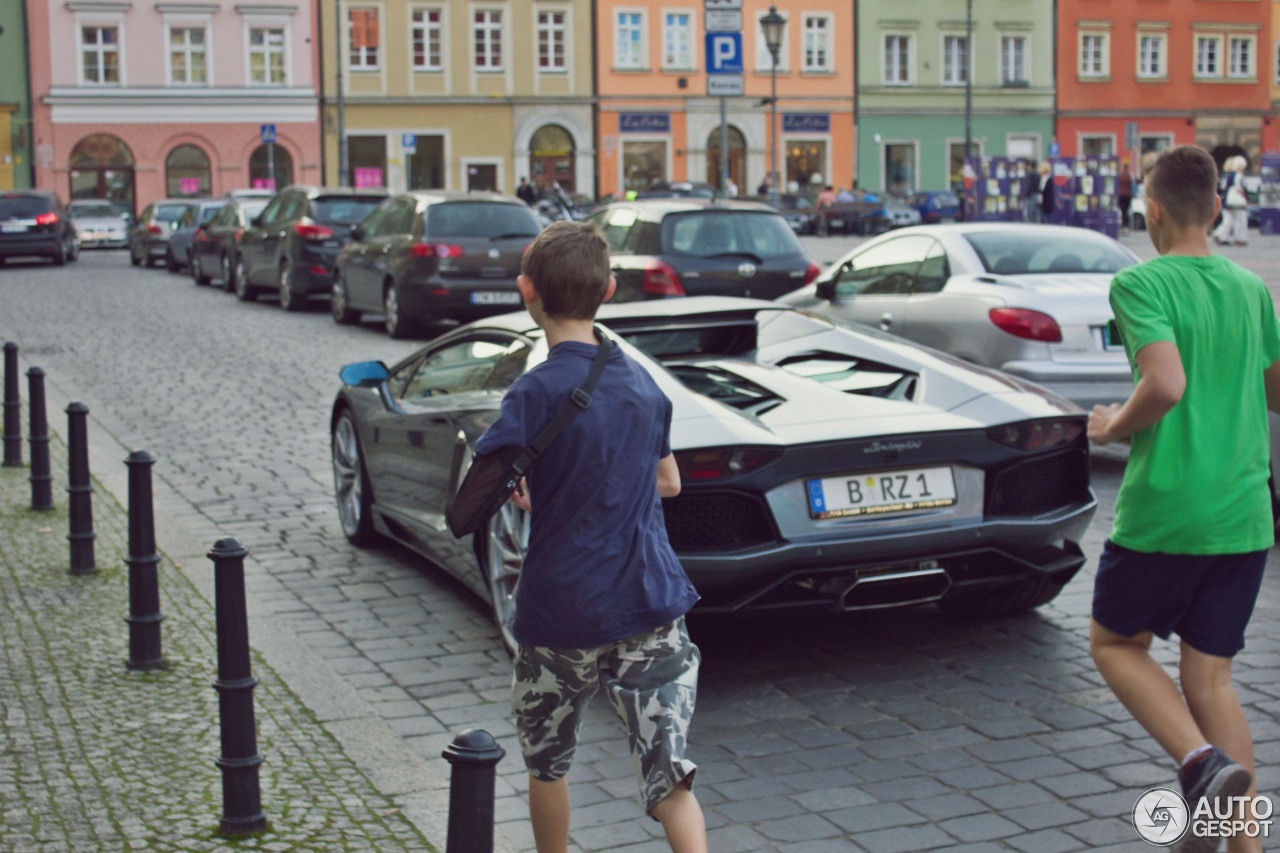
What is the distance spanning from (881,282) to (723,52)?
11.1 meters

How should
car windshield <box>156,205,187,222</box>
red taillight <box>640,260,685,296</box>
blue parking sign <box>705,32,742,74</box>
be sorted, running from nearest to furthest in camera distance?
red taillight <box>640,260,685,296</box> < blue parking sign <box>705,32,742,74</box> < car windshield <box>156,205,187,222</box>

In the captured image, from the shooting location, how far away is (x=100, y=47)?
55.2 m

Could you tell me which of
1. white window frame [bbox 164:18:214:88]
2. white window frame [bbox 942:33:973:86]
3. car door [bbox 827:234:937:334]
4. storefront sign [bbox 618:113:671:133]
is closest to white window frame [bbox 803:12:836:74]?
white window frame [bbox 942:33:973:86]

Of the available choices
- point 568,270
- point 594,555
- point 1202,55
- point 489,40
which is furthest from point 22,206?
point 1202,55

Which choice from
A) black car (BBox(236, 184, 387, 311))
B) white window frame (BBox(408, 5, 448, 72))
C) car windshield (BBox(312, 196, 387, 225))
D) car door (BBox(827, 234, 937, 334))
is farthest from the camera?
white window frame (BBox(408, 5, 448, 72))

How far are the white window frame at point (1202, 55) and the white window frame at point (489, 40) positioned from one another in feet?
88.6

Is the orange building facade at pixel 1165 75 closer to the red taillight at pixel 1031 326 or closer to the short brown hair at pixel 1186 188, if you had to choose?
the red taillight at pixel 1031 326

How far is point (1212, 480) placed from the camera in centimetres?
396

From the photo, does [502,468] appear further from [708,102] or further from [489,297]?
[708,102]

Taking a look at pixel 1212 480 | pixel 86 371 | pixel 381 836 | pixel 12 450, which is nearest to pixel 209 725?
pixel 381 836

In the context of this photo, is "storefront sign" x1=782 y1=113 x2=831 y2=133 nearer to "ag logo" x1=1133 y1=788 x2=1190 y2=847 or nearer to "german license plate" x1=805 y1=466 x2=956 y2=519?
"german license plate" x1=805 y1=466 x2=956 y2=519

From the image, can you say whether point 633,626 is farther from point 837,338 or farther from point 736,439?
point 837,338

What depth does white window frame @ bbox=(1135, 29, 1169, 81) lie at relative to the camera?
216 ft

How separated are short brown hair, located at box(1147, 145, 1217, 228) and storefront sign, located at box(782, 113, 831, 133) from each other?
5881 centimetres
